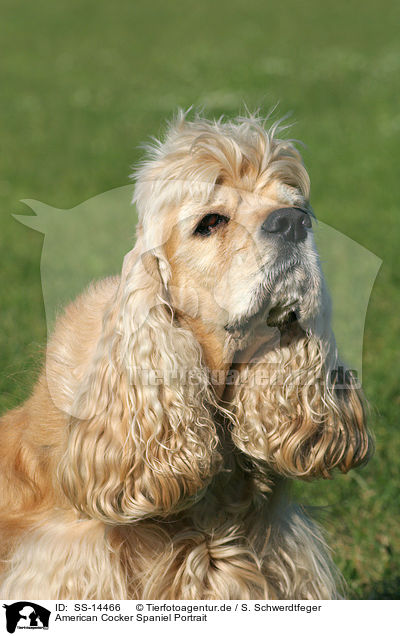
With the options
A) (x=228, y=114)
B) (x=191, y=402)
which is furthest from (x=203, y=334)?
(x=228, y=114)

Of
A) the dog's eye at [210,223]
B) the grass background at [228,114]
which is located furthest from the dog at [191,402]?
the grass background at [228,114]

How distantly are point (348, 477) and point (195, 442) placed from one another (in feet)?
6.62

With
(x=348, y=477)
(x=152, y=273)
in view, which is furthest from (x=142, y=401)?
(x=348, y=477)

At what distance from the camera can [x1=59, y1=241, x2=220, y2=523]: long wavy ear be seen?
9.20 feet

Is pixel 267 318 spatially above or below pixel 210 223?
below

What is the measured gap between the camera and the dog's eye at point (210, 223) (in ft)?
8.89

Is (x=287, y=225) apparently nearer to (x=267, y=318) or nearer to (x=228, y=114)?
(x=267, y=318)

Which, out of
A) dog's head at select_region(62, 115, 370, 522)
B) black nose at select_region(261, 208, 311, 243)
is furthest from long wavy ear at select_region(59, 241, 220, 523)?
black nose at select_region(261, 208, 311, 243)

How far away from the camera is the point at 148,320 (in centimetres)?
279

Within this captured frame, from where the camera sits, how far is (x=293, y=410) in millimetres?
2986
